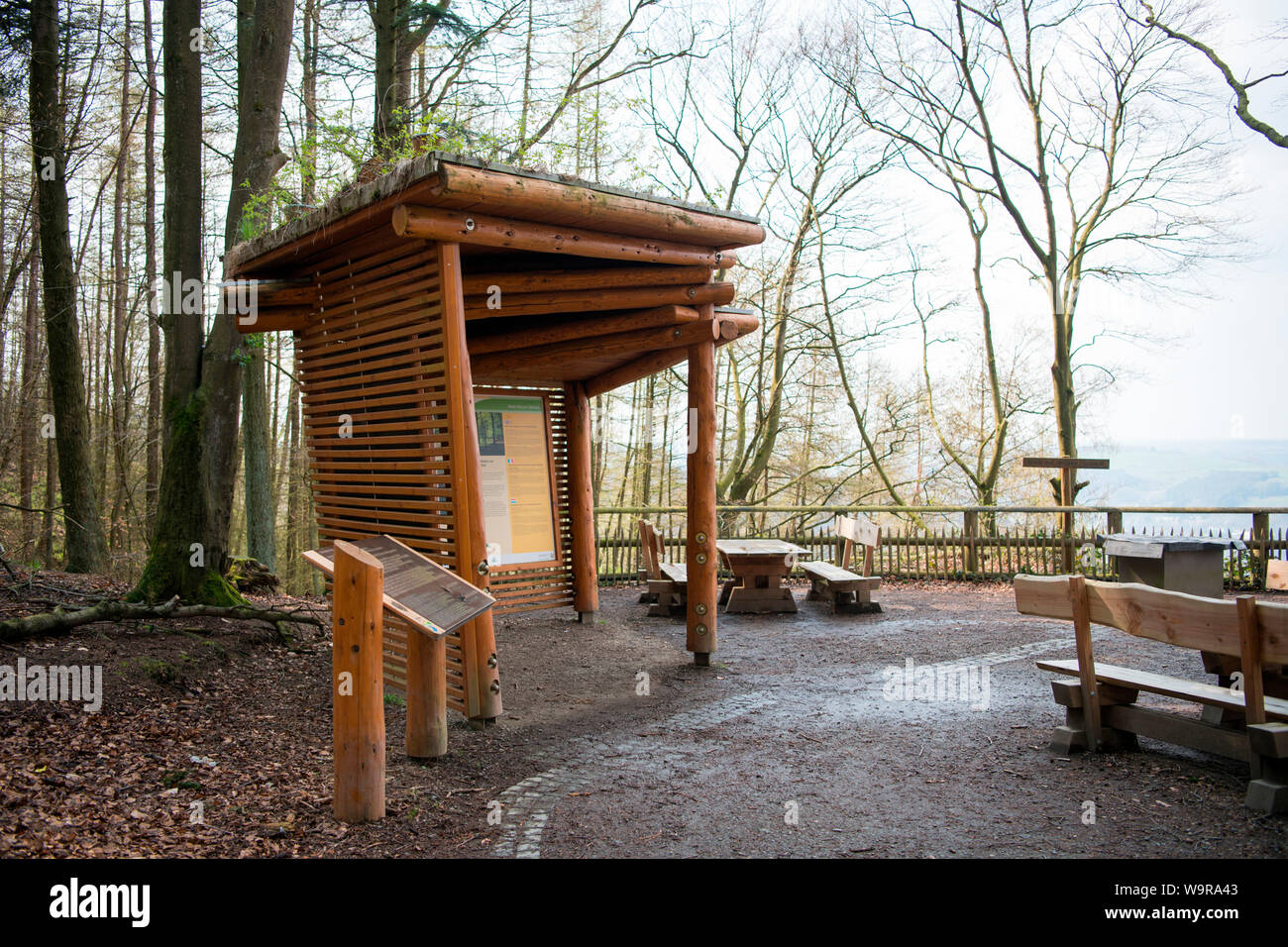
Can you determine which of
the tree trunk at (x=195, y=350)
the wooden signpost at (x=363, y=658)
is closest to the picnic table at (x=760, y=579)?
the tree trunk at (x=195, y=350)

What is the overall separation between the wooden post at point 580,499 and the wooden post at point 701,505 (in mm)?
2348

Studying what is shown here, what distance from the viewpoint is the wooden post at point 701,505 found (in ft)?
24.8

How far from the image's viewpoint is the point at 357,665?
3686mm

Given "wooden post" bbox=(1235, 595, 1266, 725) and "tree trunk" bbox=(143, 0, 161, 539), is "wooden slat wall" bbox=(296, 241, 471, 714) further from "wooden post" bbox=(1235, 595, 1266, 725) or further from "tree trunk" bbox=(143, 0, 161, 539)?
"tree trunk" bbox=(143, 0, 161, 539)

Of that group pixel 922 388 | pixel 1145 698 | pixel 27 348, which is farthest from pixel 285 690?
pixel 922 388

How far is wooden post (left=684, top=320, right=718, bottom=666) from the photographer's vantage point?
755 centimetres

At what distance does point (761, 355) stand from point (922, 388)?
4.81m

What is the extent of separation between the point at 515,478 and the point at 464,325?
3717 mm

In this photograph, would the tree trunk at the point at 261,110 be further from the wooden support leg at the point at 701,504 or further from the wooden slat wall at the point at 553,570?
the wooden support leg at the point at 701,504

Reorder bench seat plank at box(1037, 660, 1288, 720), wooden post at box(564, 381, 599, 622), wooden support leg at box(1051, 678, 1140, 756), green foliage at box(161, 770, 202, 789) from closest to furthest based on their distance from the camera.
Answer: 1. green foliage at box(161, 770, 202, 789)
2. bench seat plank at box(1037, 660, 1288, 720)
3. wooden support leg at box(1051, 678, 1140, 756)
4. wooden post at box(564, 381, 599, 622)

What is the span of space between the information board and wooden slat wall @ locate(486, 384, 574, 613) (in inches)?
4.6

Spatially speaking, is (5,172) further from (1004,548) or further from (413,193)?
(1004,548)

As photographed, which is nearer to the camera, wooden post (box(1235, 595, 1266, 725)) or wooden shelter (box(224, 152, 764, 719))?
wooden post (box(1235, 595, 1266, 725))

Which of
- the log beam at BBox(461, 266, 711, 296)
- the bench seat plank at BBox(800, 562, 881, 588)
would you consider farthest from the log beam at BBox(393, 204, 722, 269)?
the bench seat plank at BBox(800, 562, 881, 588)
